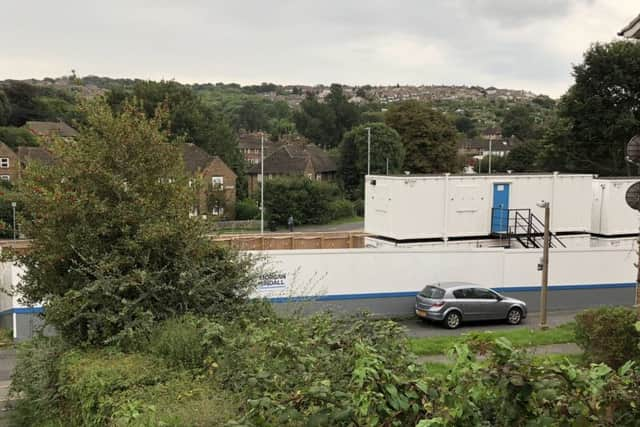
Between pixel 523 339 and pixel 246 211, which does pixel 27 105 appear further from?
pixel 523 339

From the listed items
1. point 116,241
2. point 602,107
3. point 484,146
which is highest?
point 484,146

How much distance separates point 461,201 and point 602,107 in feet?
88.1

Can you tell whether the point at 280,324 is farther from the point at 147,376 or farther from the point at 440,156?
the point at 440,156

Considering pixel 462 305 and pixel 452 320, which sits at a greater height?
pixel 462 305

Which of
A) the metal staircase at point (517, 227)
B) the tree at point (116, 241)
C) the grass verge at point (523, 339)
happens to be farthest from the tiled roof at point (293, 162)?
the tree at point (116, 241)

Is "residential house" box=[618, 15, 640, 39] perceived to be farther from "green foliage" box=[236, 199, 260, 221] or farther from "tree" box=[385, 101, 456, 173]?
"tree" box=[385, 101, 456, 173]

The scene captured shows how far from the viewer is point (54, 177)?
9867mm

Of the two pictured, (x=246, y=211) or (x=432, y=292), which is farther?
(x=246, y=211)

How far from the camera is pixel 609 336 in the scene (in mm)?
12766

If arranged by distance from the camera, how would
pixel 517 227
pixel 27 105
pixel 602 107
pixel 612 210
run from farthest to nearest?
pixel 27 105 < pixel 602 107 < pixel 612 210 < pixel 517 227

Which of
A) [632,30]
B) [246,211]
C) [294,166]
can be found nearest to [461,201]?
[632,30]

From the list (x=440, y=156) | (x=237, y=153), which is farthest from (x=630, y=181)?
(x=237, y=153)

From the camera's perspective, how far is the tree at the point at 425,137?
67812mm

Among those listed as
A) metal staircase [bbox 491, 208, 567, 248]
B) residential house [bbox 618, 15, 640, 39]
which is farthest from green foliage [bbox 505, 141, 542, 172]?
residential house [bbox 618, 15, 640, 39]
